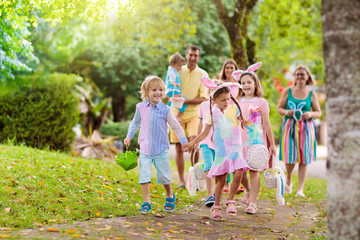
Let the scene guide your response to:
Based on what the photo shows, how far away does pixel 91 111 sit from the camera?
16297 mm

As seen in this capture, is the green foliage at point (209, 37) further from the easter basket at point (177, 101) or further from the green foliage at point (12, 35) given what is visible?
the green foliage at point (12, 35)

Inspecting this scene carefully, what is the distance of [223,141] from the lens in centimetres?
609

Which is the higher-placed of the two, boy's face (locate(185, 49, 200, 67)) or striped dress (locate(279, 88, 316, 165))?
boy's face (locate(185, 49, 200, 67))

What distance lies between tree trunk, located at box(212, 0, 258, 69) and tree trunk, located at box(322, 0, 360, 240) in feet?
24.5

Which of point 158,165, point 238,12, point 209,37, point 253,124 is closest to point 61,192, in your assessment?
point 158,165

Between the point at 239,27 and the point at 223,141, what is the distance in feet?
19.5

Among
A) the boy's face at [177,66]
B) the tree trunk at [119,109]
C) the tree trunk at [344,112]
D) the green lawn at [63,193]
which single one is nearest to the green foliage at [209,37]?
the tree trunk at [119,109]

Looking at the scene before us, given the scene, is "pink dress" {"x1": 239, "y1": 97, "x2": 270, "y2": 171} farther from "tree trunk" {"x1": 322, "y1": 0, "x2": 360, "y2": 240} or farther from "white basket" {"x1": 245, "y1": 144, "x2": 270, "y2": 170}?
"tree trunk" {"x1": 322, "y1": 0, "x2": 360, "y2": 240}

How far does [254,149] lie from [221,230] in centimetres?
138

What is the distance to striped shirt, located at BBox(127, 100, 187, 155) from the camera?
19.6ft

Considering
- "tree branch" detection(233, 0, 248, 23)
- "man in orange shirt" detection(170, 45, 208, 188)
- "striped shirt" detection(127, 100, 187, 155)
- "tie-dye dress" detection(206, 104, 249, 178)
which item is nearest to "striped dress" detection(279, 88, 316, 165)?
"man in orange shirt" detection(170, 45, 208, 188)

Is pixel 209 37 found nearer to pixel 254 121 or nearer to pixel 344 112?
pixel 254 121

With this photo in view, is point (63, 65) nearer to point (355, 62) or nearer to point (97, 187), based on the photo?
point (97, 187)

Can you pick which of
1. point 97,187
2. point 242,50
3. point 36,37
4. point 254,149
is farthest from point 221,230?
point 36,37
